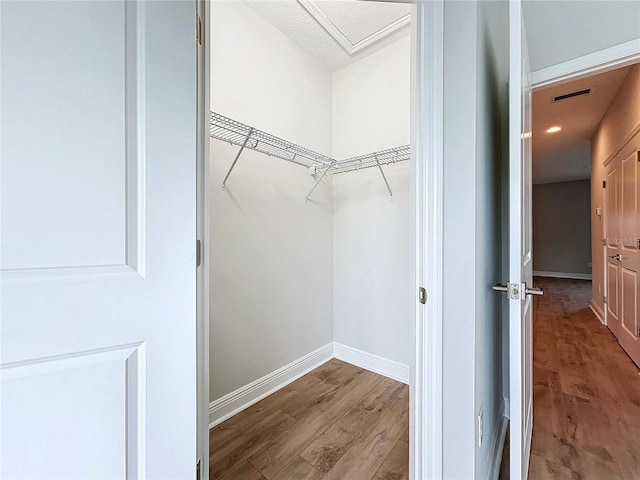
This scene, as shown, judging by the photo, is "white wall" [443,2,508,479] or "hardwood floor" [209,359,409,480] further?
"hardwood floor" [209,359,409,480]

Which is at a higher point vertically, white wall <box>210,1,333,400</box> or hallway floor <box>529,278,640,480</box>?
white wall <box>210,1,333,400</box>

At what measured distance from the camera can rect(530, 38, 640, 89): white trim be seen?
143cm

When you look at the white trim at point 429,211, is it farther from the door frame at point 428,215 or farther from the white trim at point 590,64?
the white trim at point 590,64

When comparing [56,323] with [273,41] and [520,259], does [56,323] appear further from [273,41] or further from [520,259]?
[273,41]

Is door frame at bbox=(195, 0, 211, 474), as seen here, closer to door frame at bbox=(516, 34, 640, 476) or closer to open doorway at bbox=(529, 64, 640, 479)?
open doorway at bbox=(529, 64, 640, 479)

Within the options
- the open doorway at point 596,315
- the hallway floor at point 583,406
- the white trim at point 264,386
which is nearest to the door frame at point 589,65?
the open doorway at point 596,315

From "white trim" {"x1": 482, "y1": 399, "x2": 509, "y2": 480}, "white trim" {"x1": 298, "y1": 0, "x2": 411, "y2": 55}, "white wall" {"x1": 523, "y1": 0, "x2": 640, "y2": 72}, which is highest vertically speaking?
"white trim" {"x1": 298, "y1": 0, "x2": 411, "y2": 55}

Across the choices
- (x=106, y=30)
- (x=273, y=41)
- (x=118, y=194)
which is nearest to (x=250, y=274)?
(x=118, y=194)

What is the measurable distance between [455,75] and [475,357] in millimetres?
1032

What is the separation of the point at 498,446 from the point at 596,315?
12.5ft

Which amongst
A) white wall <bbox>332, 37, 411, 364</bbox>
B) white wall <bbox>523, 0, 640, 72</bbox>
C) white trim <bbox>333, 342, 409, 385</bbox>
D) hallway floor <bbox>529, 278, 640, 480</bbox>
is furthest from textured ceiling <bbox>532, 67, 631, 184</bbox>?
white trim <bbox>333, 342, 409, 385</bbox>

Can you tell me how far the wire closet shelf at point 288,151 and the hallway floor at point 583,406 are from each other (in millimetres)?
1811

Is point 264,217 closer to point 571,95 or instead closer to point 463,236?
point 463,236

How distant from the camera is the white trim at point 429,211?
105 cm
